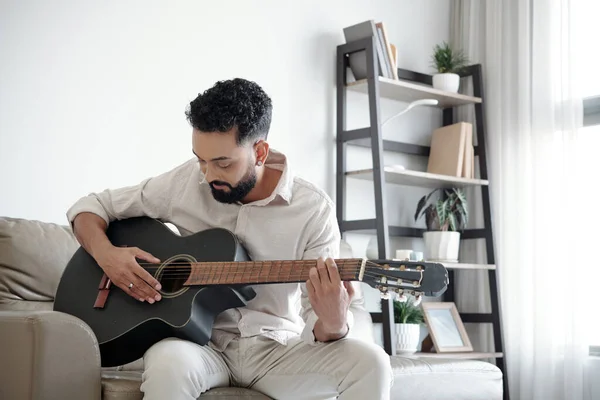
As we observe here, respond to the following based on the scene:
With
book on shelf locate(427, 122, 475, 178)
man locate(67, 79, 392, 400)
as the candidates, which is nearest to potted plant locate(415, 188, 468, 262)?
book on shelf locate(427, 122, 475, 178)

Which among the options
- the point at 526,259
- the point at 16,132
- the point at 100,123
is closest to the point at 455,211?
the point at 526,259

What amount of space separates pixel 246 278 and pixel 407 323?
1841mm

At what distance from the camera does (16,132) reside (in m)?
2.89

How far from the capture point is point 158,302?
6.80ft

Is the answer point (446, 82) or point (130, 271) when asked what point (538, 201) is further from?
point (130, 271)

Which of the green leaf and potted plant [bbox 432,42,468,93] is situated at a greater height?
potted plant [bbox 432,42,468,93]

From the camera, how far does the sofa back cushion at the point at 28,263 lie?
2.42 metres

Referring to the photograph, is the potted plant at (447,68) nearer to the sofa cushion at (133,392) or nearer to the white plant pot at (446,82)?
the white plant pot at (446,82)

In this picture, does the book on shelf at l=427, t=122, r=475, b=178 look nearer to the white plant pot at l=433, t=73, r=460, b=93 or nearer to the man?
the white plant pot at l=433, t=73, r=460, b=93

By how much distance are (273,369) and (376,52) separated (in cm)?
203

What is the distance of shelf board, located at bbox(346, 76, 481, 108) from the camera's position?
12.6 feet

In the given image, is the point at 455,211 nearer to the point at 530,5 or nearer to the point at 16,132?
the point at 530,5

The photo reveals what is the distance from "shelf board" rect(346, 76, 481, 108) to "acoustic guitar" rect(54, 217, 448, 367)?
1.86 metres

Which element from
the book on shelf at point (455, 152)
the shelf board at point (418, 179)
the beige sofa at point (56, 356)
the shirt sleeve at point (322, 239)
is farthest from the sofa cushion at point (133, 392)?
the book on shelf at point (455, 152)
